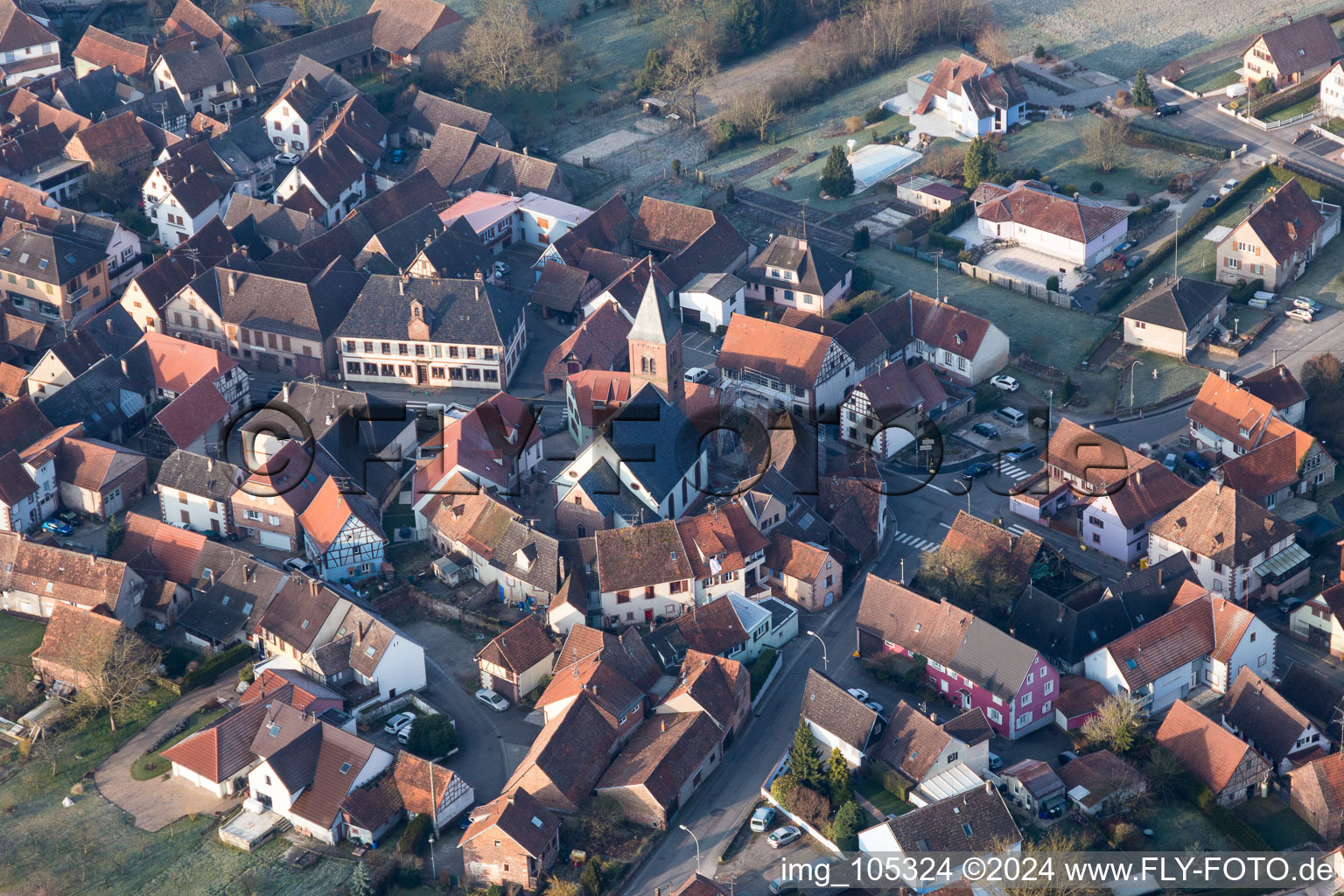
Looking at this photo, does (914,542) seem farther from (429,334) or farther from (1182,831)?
(429,334)

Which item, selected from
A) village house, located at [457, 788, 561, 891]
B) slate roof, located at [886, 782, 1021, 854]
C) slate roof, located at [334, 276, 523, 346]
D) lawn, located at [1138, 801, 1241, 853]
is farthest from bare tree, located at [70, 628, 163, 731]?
lawn, located at [1138, 801, 1241, 853]

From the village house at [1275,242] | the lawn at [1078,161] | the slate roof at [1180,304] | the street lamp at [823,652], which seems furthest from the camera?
the lawn at [1078,161]

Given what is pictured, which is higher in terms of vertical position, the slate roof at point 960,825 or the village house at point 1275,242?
the village house at point 1275,242

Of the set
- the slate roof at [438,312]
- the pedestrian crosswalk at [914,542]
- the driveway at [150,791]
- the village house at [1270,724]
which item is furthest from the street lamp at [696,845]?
the slate roof at [438,312]

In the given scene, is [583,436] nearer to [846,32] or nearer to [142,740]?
[142,740]

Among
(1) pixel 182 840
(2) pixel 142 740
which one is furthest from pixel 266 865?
(2) pixel 142 740

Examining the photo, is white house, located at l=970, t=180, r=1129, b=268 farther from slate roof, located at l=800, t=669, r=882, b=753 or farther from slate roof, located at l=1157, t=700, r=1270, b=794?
slate roof, located at l=800, t=669, r=882, b=753

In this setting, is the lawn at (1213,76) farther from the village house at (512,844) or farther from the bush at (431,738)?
the village house at (512,844)
